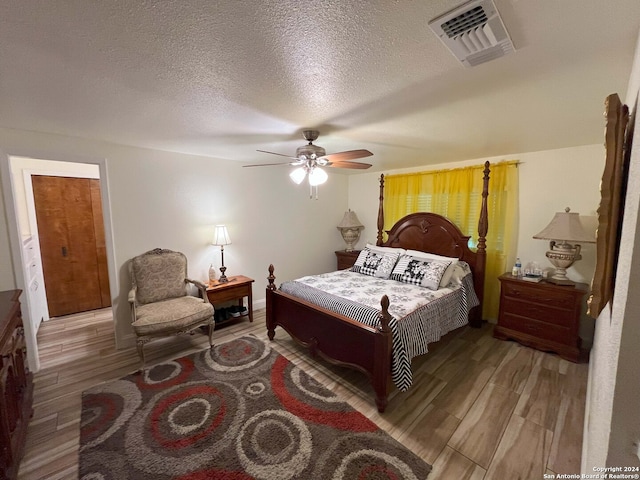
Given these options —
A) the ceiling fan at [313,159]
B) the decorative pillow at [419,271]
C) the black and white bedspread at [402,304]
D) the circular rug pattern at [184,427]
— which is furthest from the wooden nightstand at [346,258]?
the circular rug pattern at [184,427]

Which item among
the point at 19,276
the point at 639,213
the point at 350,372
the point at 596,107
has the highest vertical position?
the point at 596,107

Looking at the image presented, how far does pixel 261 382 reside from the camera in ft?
7.47

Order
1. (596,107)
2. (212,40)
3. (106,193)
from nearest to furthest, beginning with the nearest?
(212,40)
(596,107)
(106,193)

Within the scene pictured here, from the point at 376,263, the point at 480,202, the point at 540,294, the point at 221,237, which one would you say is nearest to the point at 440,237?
the point at 480,202

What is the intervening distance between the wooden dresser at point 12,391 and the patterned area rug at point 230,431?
0.32 m

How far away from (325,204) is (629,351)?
421cm

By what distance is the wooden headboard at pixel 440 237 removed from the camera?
10.5 ft

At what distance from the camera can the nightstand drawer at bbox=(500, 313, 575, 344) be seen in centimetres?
260

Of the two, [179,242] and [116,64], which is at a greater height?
[116,64]

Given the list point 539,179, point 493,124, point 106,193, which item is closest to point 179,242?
point 106,193

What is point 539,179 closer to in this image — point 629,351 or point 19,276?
point 629,351

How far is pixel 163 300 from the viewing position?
297 cm

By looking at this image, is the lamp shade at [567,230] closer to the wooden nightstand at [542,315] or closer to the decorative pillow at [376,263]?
the wooden nightstand at [542,315]

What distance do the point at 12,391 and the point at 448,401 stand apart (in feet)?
9.82
